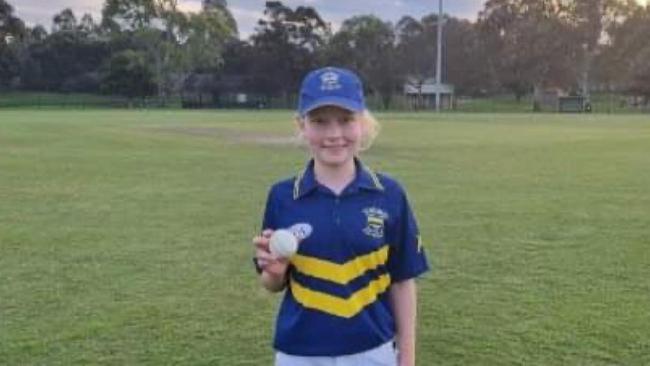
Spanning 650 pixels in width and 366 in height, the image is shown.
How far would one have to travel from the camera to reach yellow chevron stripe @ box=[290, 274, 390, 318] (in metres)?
3.21

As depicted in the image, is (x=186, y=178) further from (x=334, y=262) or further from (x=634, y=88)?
(x=634, y=88)

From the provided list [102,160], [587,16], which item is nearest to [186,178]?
[102,160]

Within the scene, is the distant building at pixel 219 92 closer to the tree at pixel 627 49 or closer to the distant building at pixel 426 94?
the distant building at pixel 426 94

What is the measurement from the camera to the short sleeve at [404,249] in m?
3.29

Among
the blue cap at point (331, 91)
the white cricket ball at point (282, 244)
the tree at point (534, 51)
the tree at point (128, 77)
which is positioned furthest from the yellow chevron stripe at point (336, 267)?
Answer: the tree at point (534, 51)

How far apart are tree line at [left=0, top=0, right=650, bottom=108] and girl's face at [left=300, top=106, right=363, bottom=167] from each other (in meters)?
90.8

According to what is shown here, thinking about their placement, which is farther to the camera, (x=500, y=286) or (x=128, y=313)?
(x=500, y=286)


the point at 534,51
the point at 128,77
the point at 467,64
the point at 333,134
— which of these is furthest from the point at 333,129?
the point at 467,64

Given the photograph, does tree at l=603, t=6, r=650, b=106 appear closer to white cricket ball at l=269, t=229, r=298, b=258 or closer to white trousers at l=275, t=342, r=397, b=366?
white trousers at l=275, t=342, r=397, b=366

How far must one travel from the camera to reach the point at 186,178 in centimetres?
1775

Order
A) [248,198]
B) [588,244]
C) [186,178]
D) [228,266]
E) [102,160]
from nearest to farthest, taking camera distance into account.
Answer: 1. [228,266]
2. [588,244]
3. [248,198]
4. [186,178]
5. [102,160]

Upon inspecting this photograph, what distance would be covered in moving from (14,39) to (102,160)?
85134 millimetres

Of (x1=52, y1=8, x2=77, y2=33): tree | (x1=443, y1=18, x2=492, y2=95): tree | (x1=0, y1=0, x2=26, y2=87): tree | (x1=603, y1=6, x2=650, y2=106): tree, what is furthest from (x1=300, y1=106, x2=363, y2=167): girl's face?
(x1=52, y1=8, x2=77, y2=33): tree

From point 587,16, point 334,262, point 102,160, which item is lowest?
point 102,160
